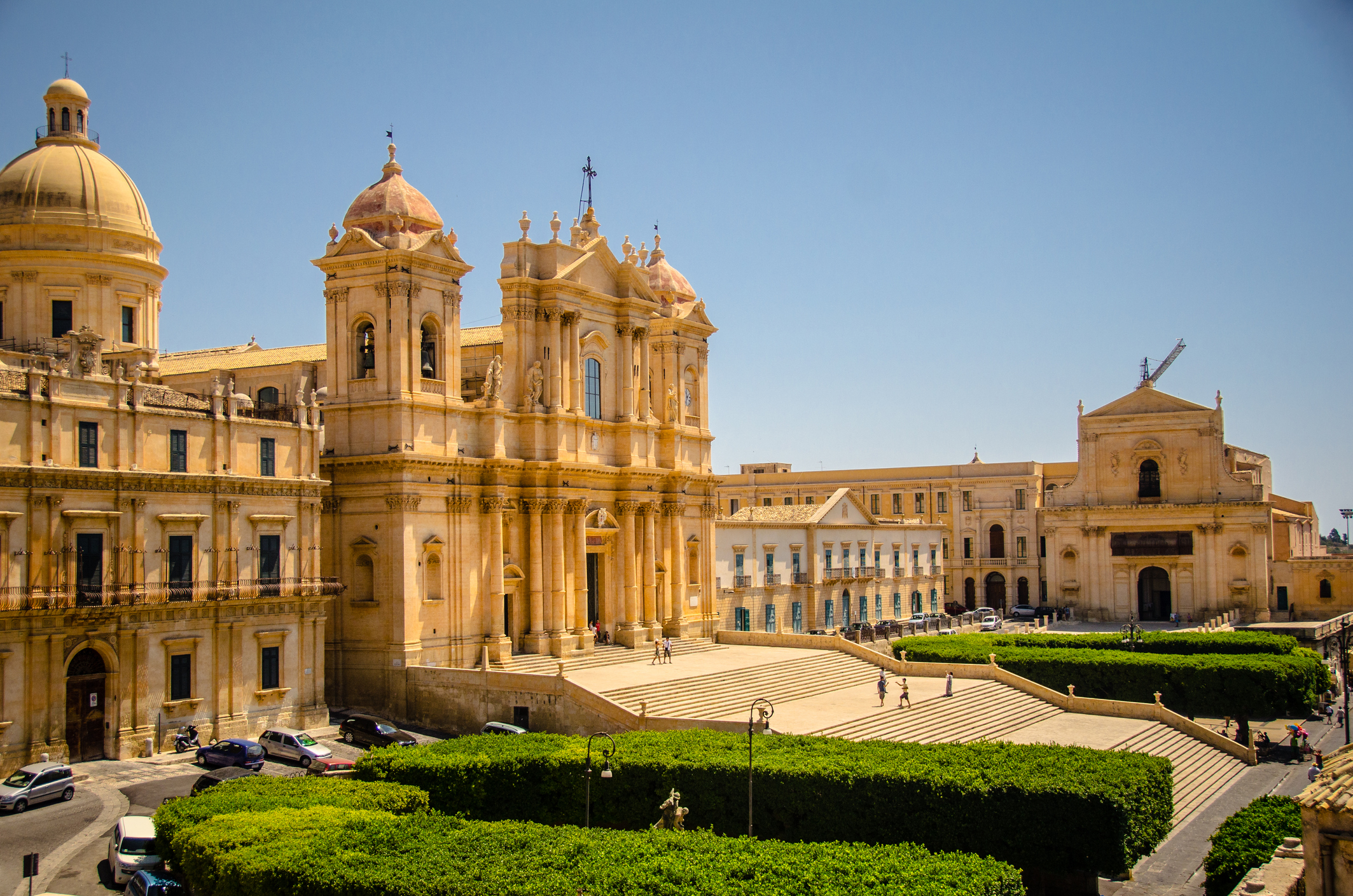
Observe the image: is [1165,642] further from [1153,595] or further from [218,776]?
[218,776]

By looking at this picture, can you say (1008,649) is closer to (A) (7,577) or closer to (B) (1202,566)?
(B) (1202,566)

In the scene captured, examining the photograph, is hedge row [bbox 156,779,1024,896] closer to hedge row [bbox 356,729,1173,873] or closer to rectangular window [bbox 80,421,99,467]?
hedge row [bbox 356,729,1173,873]

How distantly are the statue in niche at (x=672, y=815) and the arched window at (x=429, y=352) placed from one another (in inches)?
825

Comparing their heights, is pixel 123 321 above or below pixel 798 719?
above

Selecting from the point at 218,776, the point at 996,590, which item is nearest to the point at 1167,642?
the point at 996,590

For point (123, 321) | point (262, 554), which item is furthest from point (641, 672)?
point (123, 321)

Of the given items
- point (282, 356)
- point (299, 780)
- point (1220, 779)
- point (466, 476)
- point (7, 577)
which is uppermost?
point (282, 356)

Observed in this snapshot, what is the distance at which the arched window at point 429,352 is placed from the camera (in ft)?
139

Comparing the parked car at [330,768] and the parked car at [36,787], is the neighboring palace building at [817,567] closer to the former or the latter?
the parked car at [330,768]

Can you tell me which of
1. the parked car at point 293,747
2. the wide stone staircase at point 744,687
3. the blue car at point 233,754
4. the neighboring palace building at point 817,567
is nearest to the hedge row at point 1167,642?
the wide stone staircase at point 744,687

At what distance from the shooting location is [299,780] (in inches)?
1086

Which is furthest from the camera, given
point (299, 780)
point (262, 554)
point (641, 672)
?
point (641, 672)

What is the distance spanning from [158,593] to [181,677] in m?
2.59

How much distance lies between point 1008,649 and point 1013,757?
23.6 meters
